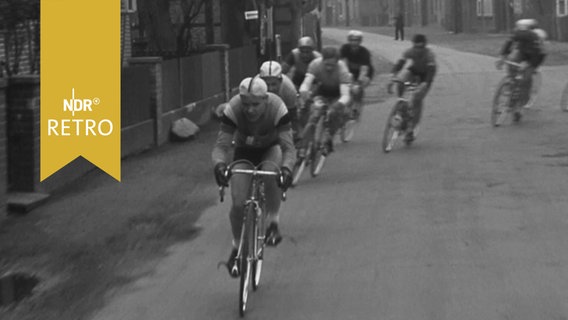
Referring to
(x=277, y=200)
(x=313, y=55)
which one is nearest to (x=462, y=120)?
(x=313, y=55)

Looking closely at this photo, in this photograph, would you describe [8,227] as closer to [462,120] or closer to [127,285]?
[127,285]

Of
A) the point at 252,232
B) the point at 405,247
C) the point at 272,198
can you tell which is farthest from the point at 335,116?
the point at 252,232

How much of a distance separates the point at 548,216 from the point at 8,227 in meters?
5.57

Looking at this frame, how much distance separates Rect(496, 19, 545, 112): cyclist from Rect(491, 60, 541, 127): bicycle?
0.32 ft

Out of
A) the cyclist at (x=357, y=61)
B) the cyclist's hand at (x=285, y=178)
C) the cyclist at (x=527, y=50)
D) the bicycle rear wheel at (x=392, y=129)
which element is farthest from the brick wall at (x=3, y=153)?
the cyclist at (x=527, y=50)

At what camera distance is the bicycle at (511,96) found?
19.8 m

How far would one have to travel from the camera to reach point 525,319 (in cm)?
809

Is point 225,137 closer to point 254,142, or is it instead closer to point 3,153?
point 254,142

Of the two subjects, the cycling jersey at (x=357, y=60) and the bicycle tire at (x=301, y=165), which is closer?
the bicycle tire at (x=301, y=165)

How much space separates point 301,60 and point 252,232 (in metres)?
7.97

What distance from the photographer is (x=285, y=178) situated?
29.1ft

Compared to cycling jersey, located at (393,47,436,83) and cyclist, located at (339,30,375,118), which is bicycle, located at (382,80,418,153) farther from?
cyclist, located at (339,30,375,118)

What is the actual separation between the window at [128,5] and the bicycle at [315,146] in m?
13.1

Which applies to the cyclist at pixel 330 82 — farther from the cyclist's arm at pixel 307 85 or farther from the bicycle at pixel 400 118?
the bicycle at pixel 400 118
